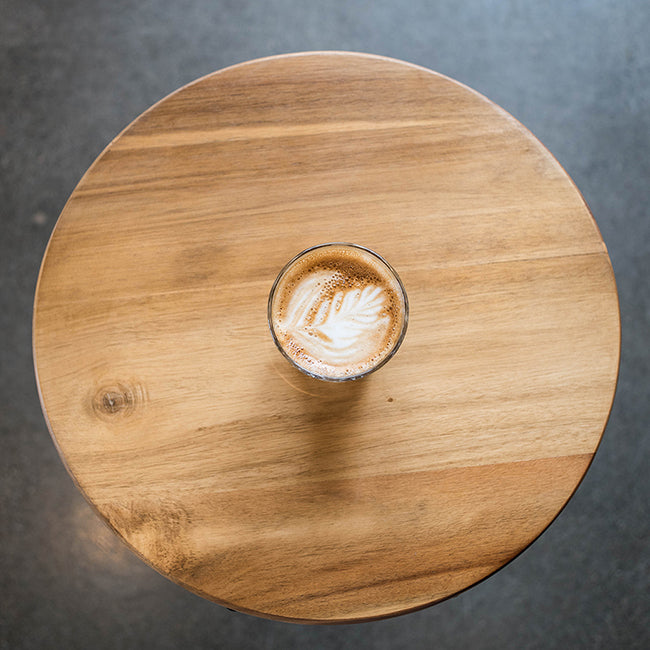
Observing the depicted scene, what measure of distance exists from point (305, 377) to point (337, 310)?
14 centimetres

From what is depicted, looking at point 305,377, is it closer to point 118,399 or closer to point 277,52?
point 118,399

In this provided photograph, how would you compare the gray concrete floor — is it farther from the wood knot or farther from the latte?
the latte

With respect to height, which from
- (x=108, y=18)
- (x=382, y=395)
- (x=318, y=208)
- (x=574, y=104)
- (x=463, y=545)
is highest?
(x=108, y=18)

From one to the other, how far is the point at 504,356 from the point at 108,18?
1767 millimetres

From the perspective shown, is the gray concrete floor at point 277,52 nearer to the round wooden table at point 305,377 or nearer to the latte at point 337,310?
the round wooden table at point 305,377

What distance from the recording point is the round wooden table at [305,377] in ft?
3.54

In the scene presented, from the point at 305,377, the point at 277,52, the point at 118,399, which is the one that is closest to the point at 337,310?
the point at 305,377

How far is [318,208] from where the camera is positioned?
1139 millimetres

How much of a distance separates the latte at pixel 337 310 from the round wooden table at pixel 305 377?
0.05m

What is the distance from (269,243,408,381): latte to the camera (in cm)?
109

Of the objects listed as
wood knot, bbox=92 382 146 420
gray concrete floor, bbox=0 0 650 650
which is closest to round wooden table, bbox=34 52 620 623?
wood knot, bbox=92 382 146 420

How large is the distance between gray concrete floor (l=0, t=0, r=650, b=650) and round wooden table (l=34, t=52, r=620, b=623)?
32.3 inches

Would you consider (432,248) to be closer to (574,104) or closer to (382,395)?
(382,395)

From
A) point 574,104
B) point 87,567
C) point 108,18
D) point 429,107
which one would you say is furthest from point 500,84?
point 87,567
